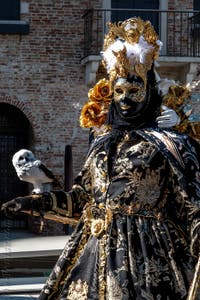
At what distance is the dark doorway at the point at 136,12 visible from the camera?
18.7 meters

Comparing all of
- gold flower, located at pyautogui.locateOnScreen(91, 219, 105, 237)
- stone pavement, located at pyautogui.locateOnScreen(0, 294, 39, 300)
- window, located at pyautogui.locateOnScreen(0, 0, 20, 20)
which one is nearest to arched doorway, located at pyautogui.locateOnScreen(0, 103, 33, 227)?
window, located at pyautogui.locateOnScreen(0, 0, 20, 20)

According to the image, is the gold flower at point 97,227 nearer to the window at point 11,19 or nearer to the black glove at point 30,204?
the black glove at point 30,204

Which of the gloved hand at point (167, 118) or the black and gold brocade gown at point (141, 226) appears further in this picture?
the gloved hand at point (167, 118)

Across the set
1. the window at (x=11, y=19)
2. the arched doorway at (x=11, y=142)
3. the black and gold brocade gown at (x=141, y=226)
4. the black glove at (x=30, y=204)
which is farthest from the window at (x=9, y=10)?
the black and gold brocade gown at (x=141, y=226)

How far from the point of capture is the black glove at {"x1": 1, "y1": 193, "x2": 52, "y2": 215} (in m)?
4.78

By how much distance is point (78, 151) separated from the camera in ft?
61.3

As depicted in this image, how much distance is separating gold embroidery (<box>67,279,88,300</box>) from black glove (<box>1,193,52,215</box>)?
1.30 feet

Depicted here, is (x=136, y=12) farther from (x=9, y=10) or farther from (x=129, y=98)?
(x=129, y=98)

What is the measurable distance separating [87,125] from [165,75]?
1381 cm

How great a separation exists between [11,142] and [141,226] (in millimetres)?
14306

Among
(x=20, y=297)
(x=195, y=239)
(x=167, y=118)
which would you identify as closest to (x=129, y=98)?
(x=167, y=118)

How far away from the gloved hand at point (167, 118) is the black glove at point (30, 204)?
2.07 ft

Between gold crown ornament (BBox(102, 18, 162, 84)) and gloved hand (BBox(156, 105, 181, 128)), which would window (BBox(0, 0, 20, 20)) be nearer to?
gold crown ornament (BBox(102, 18, 162, 84))

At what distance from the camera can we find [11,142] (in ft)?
61.9
